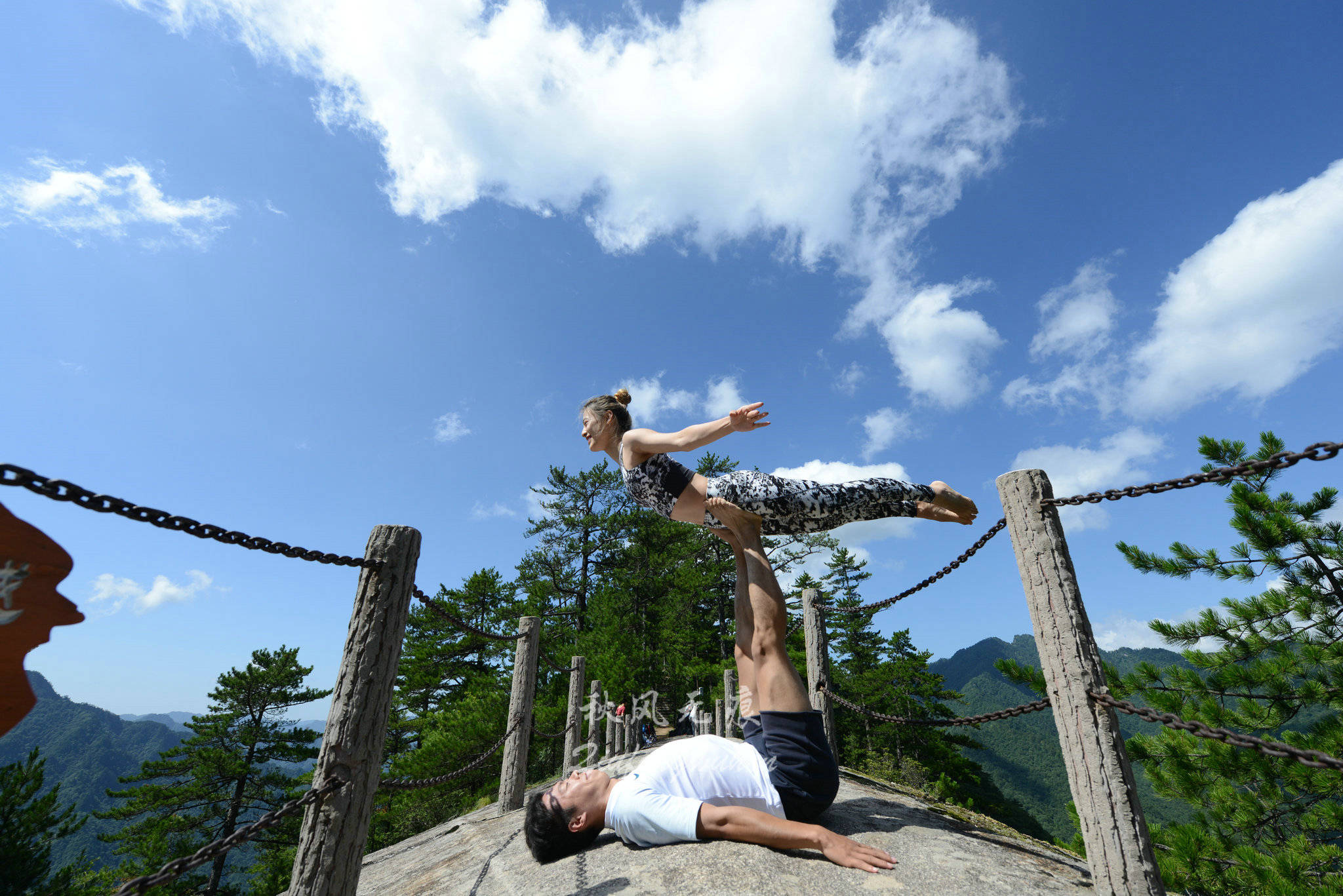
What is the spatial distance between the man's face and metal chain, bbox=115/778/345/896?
1.37m

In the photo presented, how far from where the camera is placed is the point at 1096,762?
8.05 ft

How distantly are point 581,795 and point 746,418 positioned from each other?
2355 mm

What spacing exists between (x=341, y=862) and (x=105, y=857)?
577 feet

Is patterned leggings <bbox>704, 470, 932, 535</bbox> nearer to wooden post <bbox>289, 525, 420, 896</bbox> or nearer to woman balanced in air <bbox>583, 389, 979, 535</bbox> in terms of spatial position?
woman balanced in air <bbox>583, 389, 979, 535</bbox>

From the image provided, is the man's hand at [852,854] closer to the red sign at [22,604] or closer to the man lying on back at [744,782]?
the man lying on back at [744,782]

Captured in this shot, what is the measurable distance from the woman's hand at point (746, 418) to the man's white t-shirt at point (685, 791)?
5.41 feet

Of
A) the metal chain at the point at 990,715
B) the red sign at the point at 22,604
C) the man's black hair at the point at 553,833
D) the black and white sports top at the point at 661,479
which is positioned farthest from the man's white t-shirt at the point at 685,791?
the red sign at the point at 22,604

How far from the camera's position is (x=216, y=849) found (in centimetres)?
175

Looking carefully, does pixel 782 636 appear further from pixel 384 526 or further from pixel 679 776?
pixel 384 526

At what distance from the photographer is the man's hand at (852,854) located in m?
2.64

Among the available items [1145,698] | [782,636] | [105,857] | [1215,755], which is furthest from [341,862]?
[105,857]

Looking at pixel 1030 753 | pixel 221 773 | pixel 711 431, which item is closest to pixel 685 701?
pixel 221 773

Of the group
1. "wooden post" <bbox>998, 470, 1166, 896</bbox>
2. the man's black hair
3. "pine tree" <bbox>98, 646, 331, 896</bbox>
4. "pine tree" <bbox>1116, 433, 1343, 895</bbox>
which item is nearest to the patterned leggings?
"wooden post" <bbox>998, 470, 1166, 896</bbox>

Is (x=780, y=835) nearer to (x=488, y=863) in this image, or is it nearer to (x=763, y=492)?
(x=763, y=492)
